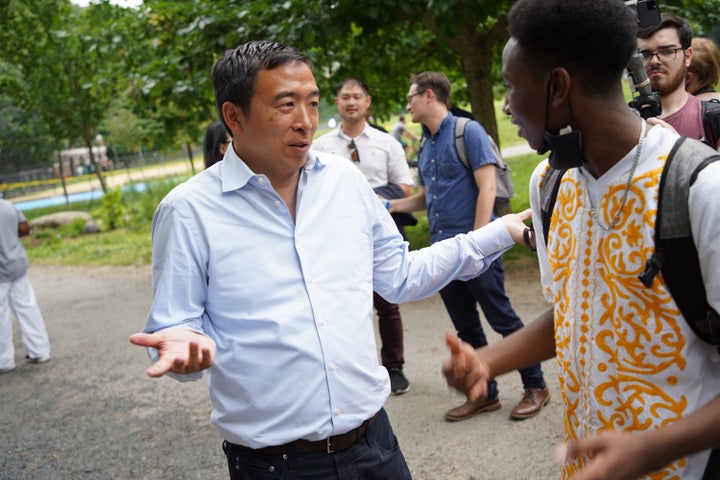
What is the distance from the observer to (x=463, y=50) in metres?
9.55

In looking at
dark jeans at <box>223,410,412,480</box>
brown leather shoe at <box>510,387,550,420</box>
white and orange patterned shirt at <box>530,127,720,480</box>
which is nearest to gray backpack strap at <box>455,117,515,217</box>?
brown leather shoe at <box>510,387,550,420</box>

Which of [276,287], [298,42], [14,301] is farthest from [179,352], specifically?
[14,301]

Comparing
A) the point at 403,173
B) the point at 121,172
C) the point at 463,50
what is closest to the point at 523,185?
the point at 463,50

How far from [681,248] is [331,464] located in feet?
4.52

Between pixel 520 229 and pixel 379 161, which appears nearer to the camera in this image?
pixel 520 229

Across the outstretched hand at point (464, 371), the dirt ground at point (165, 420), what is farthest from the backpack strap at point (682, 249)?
the dirt ground at point (165, 420)

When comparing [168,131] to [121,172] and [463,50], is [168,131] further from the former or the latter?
[121,172]

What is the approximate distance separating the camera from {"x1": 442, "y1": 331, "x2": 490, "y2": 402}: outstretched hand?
1.20 m

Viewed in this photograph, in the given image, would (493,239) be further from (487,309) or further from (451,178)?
(451,178)

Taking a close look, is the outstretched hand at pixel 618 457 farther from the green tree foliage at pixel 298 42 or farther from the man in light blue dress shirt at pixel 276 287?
the green tree foliage at pixel 298 42

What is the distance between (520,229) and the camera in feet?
8.71

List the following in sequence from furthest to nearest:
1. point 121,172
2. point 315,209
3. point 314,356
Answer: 1. point 121,172
2. point 315,209
3. point 314,356

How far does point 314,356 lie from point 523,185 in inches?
490

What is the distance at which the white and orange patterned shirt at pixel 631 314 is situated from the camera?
61.9 inches
